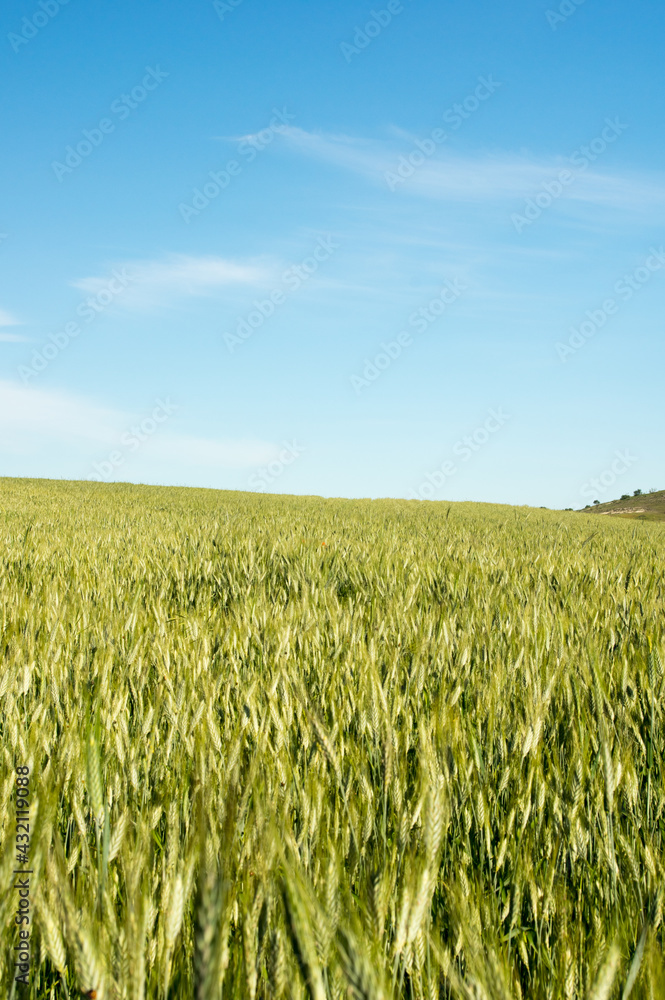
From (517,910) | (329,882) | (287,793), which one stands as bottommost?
(517,910)

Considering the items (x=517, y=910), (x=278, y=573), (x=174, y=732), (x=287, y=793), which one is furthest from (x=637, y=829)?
(x=278, y=573)

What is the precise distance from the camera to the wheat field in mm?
640

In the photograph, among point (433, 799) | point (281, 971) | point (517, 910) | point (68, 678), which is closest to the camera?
point (281, 971)

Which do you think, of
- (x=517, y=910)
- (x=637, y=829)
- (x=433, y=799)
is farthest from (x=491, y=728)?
(x=433, y=799)

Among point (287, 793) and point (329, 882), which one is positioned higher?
point (329, 882)

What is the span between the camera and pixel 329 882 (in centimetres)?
66

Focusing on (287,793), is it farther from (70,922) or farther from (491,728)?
(70,922)

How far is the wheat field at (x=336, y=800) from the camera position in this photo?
2.10 feet

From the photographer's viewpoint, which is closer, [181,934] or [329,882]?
[329,882]

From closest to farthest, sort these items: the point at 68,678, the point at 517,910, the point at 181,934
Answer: the point at 181,934
the point at 517,910
the point at 68,678

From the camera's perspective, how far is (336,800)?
3.97ft

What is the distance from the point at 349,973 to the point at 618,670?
1813 millimetres

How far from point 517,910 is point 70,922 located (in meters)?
0.76

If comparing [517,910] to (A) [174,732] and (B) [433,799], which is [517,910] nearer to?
(B) [433,799]
